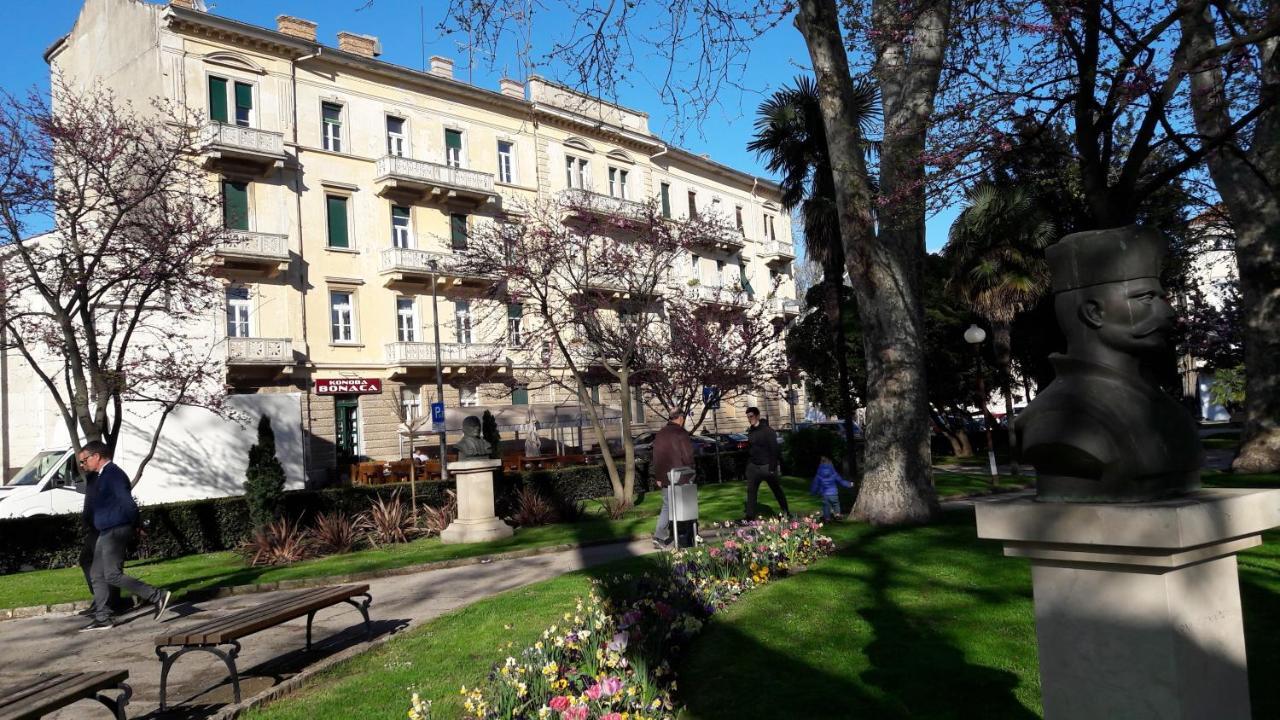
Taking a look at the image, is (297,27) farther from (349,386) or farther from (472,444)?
(472,444)

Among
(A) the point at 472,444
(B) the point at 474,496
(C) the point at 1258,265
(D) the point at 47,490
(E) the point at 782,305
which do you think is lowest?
(B) the point at 474,496

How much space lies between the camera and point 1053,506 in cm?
303

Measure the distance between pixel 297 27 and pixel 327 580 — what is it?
84.3 ft

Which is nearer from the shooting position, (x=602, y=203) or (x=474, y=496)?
(x=474, y=496)

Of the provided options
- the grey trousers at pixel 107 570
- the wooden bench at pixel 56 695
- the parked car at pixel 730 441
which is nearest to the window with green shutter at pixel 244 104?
the parked car at pixel 730 441

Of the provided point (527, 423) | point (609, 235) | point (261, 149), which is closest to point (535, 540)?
point (609, 235)

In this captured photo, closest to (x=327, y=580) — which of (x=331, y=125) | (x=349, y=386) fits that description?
(x=349, y=386)

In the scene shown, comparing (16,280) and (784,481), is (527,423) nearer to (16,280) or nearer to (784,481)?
(784,481)

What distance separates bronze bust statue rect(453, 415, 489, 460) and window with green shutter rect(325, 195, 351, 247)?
18.9 metres

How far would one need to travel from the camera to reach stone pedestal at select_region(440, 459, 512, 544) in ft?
49.9

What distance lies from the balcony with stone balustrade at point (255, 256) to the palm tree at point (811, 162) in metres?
15.8

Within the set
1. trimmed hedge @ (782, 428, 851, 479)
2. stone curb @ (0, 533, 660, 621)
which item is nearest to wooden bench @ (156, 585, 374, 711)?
stone curb @ (0, 533, 660, 621)

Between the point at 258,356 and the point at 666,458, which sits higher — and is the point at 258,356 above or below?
above

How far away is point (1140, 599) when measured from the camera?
2.88 metres
